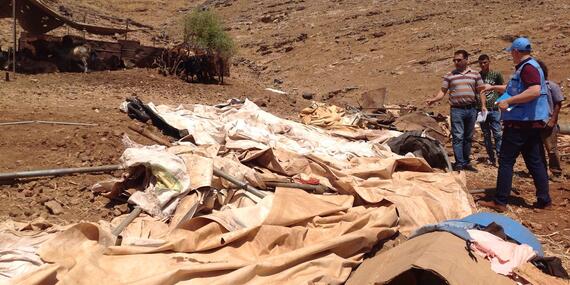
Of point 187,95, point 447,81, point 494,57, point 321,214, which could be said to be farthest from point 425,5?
point 321,214

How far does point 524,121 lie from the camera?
439cm

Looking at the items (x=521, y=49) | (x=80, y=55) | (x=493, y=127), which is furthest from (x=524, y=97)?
(x=80, y=55)

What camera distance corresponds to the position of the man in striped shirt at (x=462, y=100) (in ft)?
19.2

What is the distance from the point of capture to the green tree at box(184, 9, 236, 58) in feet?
57.4

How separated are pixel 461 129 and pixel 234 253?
12.9 ft

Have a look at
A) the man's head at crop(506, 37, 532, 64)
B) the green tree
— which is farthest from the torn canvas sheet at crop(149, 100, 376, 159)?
the green tree

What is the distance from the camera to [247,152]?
186 inches

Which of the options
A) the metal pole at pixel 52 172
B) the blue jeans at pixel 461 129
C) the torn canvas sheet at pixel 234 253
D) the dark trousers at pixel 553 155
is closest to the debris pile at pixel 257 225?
the torn canvas sheet at pixel 234 253

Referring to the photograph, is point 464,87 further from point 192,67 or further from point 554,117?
point 192,67

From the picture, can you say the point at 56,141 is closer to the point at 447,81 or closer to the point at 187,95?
the point at 447,81

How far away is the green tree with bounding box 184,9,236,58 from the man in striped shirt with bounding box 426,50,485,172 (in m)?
11.6

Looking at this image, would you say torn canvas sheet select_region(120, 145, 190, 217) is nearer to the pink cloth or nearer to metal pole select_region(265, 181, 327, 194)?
metal pole select_region(265, 181, 327, 194)

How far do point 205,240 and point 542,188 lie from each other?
3.14 m

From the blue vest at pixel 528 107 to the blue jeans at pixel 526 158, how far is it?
12 cm
